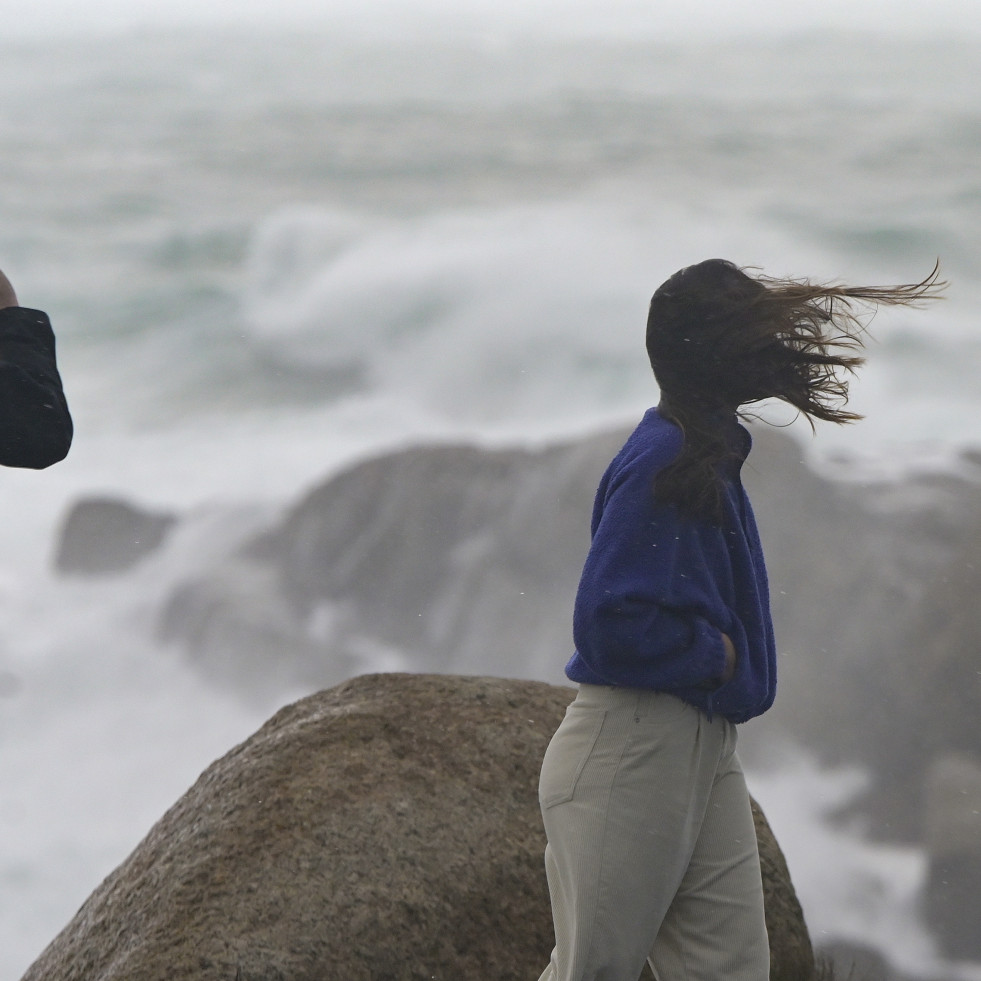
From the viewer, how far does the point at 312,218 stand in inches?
1199

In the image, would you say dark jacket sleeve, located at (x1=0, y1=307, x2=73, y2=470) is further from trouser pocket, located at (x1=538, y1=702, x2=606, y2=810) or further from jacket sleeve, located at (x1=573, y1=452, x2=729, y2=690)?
trouser pocket, located at (x1=538, y1=702, x2=606, y2=810)

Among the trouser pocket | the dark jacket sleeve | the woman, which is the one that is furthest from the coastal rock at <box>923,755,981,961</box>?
the dark jacket sleeve

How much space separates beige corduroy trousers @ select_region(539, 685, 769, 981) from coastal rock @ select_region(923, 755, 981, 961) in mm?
5369

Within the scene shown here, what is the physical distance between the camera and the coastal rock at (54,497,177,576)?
13852mm

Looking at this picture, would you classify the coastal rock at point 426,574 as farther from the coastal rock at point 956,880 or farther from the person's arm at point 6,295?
the person's arm at point 6,295

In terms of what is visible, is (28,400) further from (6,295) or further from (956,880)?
(956,880)

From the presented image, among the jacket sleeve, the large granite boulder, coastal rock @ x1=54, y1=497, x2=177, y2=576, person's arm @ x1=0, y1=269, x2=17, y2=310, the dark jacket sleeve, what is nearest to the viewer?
the dark jacket sleeve

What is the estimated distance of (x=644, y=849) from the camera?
2279 mm

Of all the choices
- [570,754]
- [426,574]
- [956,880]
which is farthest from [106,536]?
[570,754]

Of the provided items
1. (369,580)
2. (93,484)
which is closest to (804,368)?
(369,580)

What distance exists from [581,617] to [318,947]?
1.33 m

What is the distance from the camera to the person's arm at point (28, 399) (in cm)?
183

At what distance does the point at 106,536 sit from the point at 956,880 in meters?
10.4

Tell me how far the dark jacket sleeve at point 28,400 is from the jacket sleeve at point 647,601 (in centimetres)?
101
